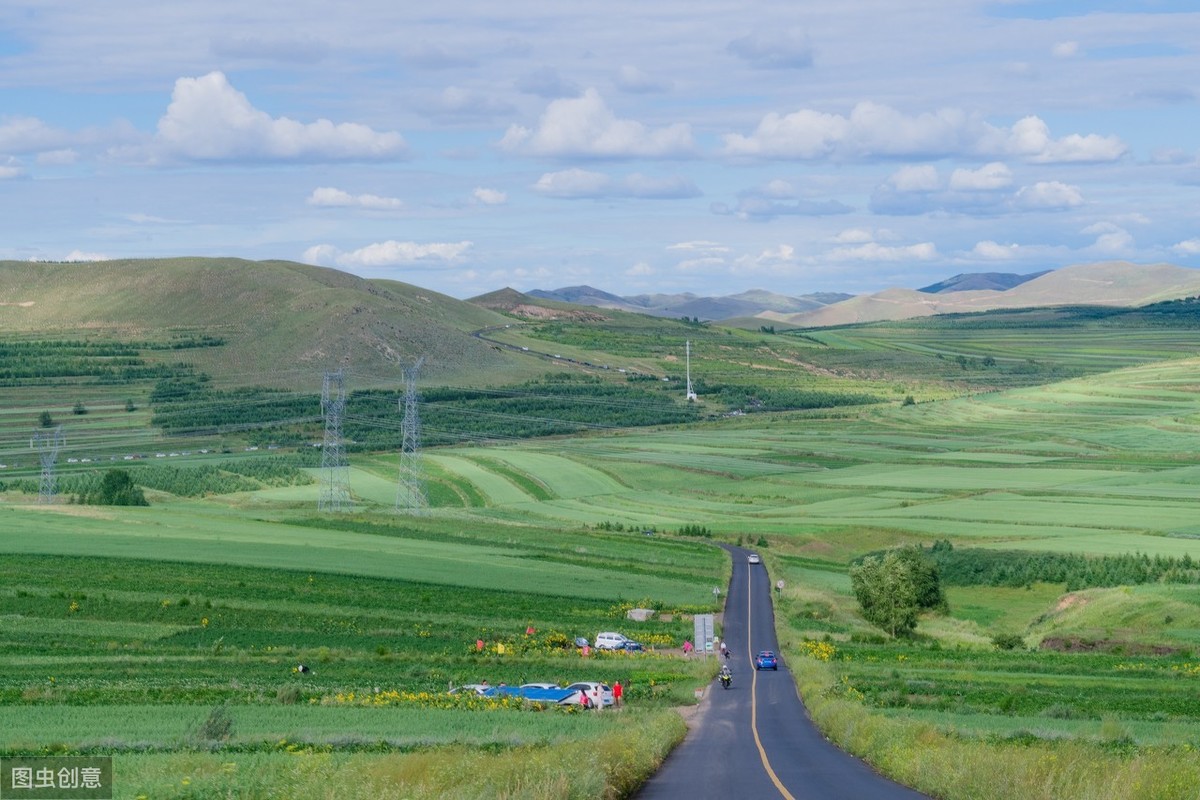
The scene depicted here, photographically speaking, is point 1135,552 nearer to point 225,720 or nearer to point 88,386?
point 225,720

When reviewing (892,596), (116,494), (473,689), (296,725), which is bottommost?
(892,596)

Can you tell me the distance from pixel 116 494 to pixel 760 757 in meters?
89.6

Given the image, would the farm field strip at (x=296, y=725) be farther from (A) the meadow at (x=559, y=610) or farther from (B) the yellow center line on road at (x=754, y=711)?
(B) the yellow center line on road at (x=754, y=711)

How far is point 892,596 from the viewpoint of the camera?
239 ft

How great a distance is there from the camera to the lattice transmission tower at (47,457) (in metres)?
110

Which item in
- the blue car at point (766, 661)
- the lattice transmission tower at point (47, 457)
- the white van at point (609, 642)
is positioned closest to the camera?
the blue car at point (766, 661)

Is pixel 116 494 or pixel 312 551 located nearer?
pixel 312 551

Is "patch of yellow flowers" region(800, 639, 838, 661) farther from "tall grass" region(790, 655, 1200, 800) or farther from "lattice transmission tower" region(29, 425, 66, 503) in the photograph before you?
"lattice transmission tower" region(29, 425, 66, 503)

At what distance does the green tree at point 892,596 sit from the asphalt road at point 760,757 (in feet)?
64.4

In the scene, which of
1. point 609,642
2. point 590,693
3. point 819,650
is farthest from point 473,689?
point 819,650

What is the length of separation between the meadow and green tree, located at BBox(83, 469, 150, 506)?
696cm

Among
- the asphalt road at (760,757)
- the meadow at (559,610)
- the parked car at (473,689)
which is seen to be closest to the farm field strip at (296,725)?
the meadow at (559,610)

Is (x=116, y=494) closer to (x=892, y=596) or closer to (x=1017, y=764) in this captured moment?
(x=892, y=596)

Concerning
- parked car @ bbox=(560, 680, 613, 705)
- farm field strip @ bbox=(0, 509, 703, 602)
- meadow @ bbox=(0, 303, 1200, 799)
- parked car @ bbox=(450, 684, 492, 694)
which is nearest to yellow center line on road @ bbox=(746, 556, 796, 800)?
meadow @ bbox=(0, 303, 1200, 799)
